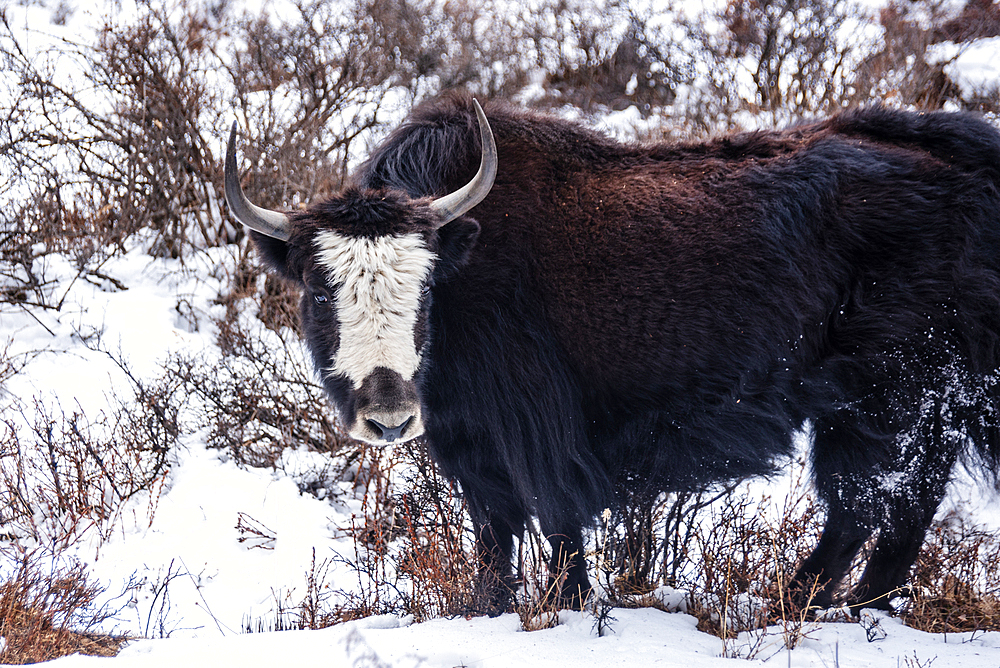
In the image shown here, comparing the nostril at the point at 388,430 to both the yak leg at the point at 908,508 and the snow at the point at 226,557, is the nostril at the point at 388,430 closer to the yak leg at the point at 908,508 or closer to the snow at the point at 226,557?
the snow at the point at 226,557

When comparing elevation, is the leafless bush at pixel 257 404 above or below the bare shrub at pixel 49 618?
above

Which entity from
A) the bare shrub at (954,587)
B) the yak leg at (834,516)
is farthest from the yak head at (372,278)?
the bare shrub at (954,587)

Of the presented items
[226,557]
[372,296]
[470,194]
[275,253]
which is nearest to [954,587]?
[470,194]

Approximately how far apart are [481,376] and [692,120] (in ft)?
22.5

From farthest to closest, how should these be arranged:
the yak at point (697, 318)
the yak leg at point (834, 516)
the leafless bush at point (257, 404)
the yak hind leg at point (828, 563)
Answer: the leafless bush at point (257, 404) → the yak hind leg at point (828, 563) → the yak leg at point (834, 516) → the yak at point (697, 318)

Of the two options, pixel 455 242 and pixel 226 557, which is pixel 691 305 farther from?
pixel 226 557

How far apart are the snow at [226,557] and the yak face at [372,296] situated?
98cm

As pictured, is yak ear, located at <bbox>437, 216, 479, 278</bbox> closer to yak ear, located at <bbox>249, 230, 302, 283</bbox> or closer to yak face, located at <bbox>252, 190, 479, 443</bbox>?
yak face, located at <bbox>252, 190, 479, 443</bbox>

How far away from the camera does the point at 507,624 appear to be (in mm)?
3260

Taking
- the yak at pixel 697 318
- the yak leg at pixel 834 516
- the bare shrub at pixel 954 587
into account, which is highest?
the yak at pixel 697 318

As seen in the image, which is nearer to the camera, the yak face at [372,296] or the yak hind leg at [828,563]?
the yak face at [372,296]

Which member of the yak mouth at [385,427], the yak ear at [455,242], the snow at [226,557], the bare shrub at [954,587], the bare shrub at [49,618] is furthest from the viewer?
the bare shrub at [954,587]

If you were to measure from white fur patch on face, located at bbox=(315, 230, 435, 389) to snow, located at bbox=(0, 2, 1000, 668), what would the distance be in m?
1.15

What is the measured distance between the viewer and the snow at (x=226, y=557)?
9.45ft
